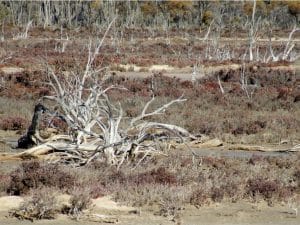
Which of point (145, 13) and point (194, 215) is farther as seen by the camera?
point (145, 13)

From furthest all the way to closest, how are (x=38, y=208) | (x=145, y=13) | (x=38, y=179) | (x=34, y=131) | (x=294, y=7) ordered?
(x=294, y=7), (x=145, y=13), (x=34, y=131), (x=38, y=179), (x=38, y=208)

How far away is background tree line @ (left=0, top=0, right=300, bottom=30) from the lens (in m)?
92.6

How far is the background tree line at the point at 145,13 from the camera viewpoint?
92.6 m

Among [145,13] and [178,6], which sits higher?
[178,6]

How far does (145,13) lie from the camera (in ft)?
380

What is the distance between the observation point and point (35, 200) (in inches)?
343

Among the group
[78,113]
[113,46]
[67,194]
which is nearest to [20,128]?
[78,113]

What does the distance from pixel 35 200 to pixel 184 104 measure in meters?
14.0

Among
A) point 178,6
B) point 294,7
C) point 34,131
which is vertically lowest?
point 178,6

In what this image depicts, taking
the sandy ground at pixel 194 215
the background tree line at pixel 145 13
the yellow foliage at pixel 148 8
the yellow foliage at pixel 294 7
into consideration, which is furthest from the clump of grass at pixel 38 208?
the yellow foliage at pixel 294 7

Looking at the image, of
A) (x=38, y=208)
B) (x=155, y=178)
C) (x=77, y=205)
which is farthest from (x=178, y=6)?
(x=38, y=208)

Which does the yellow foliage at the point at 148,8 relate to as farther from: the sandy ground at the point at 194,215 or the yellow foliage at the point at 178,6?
the sandy ground at the point at 194,215

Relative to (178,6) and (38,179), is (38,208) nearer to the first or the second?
(38,179)

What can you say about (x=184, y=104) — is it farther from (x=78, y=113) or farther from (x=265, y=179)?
(x=265, y=179)
